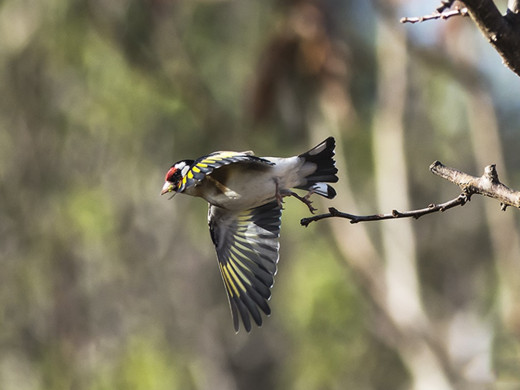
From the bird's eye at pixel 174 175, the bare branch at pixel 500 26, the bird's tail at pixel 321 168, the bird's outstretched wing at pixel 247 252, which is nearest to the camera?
the bare branch at pixel 500 26

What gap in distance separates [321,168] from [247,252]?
0.65 m

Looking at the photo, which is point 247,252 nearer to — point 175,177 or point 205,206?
point 175,177

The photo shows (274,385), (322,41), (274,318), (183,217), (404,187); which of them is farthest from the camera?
(274,385)

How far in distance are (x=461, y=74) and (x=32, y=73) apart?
9.28 meters

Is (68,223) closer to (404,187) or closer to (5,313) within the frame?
(5,313)

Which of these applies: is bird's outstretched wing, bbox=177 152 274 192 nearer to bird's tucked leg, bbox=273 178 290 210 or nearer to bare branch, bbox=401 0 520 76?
bird's tucked leg, bbox=273 178 290 210

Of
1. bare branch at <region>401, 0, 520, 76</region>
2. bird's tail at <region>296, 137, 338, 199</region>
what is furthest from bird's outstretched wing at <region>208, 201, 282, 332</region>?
bare branch at <region>401, 0, 520, 76</region>

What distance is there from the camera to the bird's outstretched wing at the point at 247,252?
15.3ft

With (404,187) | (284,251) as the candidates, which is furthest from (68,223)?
(404,187)

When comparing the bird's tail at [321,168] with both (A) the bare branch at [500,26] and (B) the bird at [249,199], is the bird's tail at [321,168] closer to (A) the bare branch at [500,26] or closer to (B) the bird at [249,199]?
(B) the bird at [249,199]

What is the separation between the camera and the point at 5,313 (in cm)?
1842

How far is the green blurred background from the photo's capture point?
1021cm

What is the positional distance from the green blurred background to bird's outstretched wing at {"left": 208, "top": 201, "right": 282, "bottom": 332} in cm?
446

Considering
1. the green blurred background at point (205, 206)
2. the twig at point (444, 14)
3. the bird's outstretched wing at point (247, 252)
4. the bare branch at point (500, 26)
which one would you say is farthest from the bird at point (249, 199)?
the green blurred background at point (205, 206)
